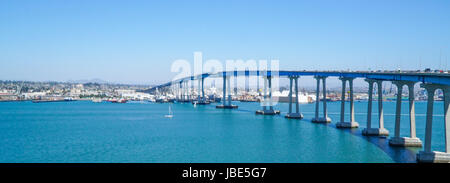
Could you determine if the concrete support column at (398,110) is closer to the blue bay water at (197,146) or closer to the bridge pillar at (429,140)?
the blue bay water at (197,146)

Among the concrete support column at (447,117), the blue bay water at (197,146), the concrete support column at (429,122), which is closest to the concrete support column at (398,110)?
the blue bay water at (197,146)

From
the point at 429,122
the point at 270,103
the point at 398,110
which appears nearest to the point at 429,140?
the point at 429,122

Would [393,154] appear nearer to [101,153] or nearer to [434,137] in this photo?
[434,137]

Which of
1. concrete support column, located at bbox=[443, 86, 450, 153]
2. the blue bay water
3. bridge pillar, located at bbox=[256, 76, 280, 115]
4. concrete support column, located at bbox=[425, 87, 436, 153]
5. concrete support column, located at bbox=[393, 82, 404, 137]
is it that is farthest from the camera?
bridge pillar, located at bbox=[256, 76, 280, 115]

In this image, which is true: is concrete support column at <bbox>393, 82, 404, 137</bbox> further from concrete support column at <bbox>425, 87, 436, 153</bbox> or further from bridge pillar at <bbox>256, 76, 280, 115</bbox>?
bridge pillar at <bbox>256, 76, 280, 115</bbox>

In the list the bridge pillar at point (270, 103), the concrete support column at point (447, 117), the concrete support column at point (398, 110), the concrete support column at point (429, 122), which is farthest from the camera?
the bridge pillar at point (270, 103)

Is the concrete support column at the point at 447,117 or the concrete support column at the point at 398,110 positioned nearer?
the concrete support column at the point at 447,117

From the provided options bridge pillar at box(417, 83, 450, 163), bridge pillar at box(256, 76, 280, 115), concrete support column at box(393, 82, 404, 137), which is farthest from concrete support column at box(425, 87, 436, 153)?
bridge pillar at box(256, 76, 280, 115)

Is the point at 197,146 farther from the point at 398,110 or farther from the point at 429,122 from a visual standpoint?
the point at 429,122

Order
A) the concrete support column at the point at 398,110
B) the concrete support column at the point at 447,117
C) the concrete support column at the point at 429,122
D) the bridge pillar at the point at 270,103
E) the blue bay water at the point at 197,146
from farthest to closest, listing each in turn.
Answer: the bridge pillar at the point at 270,103
the concrete support column at the point at 398,110
the blue bay water at the point at 197,146
the concrete support column at the point at 429,122
the concrete support column at the point at 447,117

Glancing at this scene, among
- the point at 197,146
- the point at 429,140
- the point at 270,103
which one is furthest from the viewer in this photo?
the point at 270,103

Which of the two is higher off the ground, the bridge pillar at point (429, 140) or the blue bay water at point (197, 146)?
the bridge pillar at point (429, 140)
